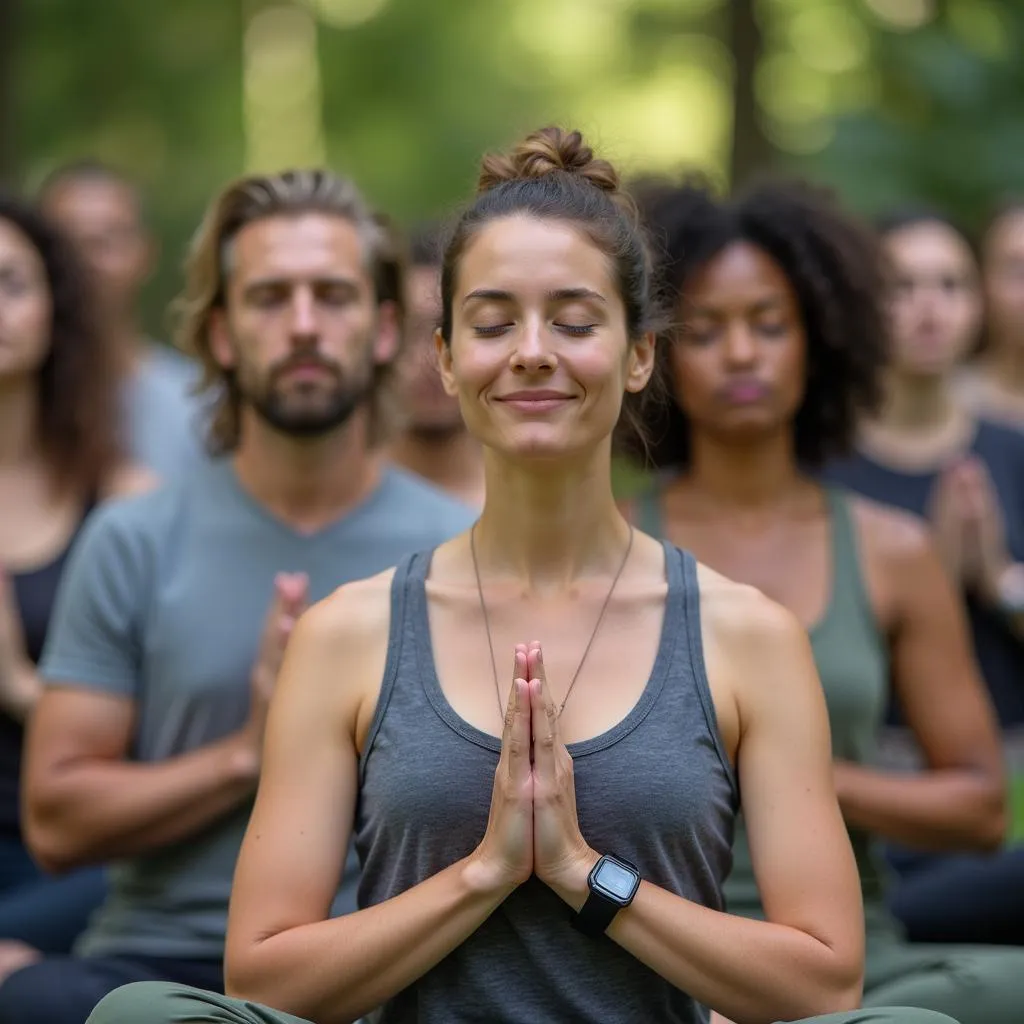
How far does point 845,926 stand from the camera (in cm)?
277

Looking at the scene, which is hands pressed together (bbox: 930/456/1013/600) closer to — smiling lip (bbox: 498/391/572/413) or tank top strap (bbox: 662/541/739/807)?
tank top strap (bbox: 662/541/739/807)

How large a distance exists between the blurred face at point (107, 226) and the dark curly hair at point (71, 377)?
4.73ft

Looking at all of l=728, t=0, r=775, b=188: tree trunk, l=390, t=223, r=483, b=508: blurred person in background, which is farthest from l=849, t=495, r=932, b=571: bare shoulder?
l=728, t=0, r=775, b=188: tree trunk

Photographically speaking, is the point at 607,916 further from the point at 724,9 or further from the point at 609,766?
the point at 724,9

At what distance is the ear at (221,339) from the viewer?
4.28 m

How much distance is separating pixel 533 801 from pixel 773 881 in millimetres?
417

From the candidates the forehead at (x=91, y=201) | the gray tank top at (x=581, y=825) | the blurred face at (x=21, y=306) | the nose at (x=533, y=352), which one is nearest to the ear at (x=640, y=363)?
the nose at (x=533, y=352)

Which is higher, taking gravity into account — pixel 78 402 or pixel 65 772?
pixel 78 402

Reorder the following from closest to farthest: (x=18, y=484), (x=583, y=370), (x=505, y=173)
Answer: (x=583, y=370) < (x=505, y=173) < (x=18, y=484)

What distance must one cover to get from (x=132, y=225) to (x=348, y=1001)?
4.81m

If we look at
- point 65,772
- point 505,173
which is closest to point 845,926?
point 505,173

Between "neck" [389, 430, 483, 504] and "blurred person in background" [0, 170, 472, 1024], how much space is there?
1171 mm

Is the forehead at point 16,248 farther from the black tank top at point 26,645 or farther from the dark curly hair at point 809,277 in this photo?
the dark curly hair at point 809,277

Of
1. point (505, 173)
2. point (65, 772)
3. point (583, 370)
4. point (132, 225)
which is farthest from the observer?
point (132, 225)
